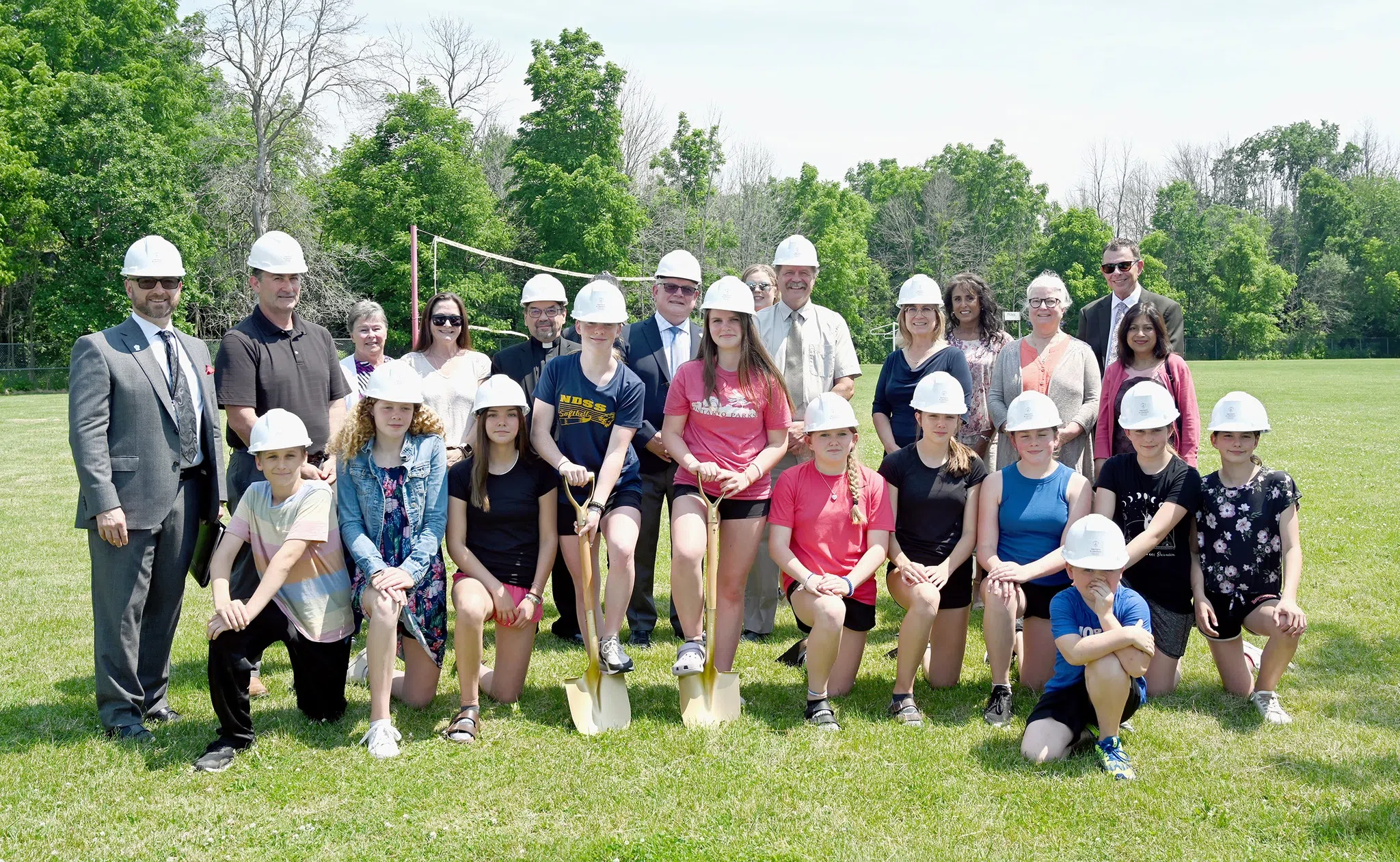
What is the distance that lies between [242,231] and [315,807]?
40.6 meters

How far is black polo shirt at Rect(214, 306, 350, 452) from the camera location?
5.71m

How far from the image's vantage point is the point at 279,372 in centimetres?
586

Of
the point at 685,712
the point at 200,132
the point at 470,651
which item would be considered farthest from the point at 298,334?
the point at 200,132

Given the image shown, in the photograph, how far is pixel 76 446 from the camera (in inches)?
201

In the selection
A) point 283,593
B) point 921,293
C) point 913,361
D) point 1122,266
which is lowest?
point 283,593

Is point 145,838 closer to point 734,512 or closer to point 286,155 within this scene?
point 734,512

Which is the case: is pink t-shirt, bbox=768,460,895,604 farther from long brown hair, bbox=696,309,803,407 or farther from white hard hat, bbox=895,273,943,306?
white hard hat, bbox=895,273,943,306

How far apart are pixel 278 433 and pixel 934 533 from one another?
356 centimetres

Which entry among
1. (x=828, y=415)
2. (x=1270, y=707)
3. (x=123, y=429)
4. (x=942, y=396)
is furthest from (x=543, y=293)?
(x=1270, y=707)

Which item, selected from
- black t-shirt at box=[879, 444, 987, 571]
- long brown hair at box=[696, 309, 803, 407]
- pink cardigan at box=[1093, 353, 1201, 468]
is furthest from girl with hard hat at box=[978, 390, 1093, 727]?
long brown hair at box=[696, 309, 803, 407]

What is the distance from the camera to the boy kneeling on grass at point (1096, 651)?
15.6 ft

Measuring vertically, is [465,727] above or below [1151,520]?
below

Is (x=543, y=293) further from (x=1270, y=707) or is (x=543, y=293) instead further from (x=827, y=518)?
(x=1270, y=707)

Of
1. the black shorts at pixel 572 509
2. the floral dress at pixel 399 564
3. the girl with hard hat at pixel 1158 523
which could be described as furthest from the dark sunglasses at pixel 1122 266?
the floral dress at pixel 399 564
